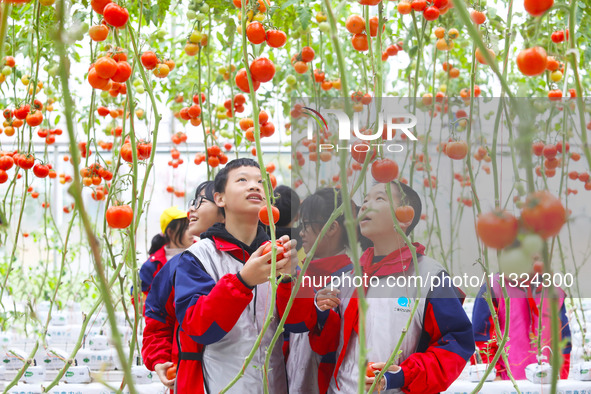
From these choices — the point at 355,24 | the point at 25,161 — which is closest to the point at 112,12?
the point at 355,24

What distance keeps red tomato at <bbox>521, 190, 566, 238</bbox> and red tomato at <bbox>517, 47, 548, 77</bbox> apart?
0.62ft

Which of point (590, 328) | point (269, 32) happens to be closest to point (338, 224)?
point (269, 32)

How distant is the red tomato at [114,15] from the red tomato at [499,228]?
1.99 ft

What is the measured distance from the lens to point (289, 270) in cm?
89

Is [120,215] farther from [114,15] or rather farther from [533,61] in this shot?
[533,61]

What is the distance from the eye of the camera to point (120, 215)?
2.81ft

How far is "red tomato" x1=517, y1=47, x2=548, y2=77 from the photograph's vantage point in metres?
0.43

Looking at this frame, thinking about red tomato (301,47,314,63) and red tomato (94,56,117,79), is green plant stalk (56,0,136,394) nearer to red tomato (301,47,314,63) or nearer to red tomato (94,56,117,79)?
red tomato (94,56,117,79)

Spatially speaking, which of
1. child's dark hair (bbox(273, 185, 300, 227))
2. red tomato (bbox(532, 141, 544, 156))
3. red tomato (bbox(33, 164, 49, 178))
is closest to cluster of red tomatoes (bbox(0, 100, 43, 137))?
red tomato (bbox(33, 164, 49, 178))

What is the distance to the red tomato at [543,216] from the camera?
0.90 ft

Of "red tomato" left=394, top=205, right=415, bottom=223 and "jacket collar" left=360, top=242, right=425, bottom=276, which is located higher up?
"red tomato" left=394, top=205, right=415, bottom=223

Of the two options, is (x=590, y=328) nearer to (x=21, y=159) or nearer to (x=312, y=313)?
(x=312, y=313)

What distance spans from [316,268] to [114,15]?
21.4 inches

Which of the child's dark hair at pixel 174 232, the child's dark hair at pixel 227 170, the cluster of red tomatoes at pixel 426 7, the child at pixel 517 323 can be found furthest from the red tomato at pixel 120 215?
the child at pixel 517 323
